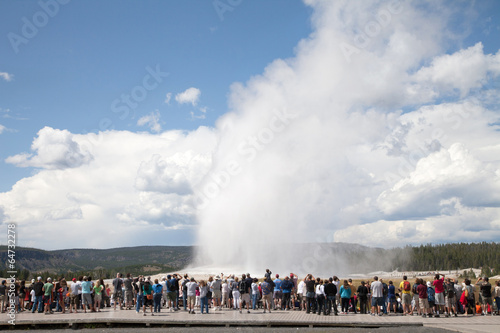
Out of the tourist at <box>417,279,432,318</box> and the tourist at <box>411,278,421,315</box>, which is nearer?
the tourist at <box>417,279,432,318</box>

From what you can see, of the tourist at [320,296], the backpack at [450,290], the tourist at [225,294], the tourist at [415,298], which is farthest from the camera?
the tourist at [225,294]

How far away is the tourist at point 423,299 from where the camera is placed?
21094 mm

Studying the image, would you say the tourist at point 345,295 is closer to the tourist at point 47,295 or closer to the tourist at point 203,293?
the tourist at point 203,293

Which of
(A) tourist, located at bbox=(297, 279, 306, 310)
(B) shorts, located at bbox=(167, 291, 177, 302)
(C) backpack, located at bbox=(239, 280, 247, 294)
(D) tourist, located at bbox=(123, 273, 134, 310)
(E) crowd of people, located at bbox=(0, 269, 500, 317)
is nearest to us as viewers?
(E) crowd of people, located at bbox=(0, 269, 500, 317)

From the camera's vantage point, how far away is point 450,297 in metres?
21.9

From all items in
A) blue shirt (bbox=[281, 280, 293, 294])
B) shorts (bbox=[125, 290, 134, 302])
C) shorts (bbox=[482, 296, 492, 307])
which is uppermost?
blue shirt (bbox=[281, 280, 293, 294])

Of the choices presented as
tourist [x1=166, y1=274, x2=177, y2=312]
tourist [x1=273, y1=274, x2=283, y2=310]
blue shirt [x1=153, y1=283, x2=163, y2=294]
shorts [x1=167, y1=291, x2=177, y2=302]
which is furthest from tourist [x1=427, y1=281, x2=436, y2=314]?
blue shirt [x1=153, y1=283, x2=163, y2=294]

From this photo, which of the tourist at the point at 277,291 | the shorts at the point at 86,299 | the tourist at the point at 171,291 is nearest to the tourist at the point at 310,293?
the tourist at the point at 277,291

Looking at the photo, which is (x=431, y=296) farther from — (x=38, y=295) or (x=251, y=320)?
(x=38, y=295)

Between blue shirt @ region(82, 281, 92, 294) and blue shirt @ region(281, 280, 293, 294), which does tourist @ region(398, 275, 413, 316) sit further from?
blue shirt @ region(82, 281, 92, 294)

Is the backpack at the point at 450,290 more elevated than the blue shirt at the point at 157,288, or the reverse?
the blue shirt at the point at 157,288

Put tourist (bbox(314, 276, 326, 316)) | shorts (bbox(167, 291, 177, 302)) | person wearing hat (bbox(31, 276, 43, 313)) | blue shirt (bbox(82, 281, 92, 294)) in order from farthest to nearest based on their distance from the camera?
shorts (bbox(167, 291, 177, 302)) → person wearing hat (bbox(31, 276, 43, 313)) → blue shirt (bbox(82, 281, 92, 294)) → tourist (bbox(314, 276, 326, 316))

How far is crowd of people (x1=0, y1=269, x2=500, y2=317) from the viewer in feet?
72.0

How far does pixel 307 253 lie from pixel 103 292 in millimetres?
66592
